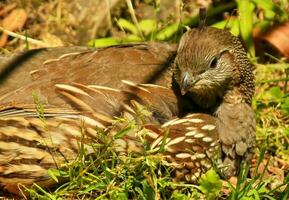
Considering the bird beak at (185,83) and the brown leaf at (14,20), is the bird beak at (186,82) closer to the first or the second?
the bird beak at (185,83)

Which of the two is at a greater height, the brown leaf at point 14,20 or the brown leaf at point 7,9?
the brown leaf at point 7,9

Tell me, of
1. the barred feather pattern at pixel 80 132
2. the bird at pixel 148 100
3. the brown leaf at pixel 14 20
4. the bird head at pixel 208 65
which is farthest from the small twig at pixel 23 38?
the bird head at pixel 208 65

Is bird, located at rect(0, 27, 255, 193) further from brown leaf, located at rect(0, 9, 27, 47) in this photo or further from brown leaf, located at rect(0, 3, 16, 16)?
brown leaf, located at rect(0, 3, 16, 16)

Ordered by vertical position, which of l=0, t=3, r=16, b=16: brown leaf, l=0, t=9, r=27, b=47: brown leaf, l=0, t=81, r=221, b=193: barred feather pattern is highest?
l=0, t=3, r=16, b=16: brown leaf

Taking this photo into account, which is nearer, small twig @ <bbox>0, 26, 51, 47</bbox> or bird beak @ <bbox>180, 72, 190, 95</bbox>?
bird beak @ <bbox>180, 72, 190, 95</bbox>

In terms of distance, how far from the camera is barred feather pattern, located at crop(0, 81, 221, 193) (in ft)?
16.8

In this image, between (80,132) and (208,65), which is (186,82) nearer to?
(208,65)

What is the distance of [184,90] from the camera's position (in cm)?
523

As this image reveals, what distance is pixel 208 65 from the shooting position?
5344 mm

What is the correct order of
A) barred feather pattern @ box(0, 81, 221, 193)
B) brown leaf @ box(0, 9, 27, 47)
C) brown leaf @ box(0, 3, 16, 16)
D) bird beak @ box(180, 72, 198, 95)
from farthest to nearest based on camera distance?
brown leaf @ box(0, 3, 16, 16)
brown leaf @ box(0, 9, 27, 47)
bird beak @ box(180, 72, 198, 95)
barred feather pattern @ box(0, 81, 221, 193)

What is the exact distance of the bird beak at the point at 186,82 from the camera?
523 centimetres

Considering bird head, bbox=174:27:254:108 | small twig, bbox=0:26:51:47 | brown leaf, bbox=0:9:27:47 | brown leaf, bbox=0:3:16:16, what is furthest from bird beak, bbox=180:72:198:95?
brown leaf, bbox=0:3:16:16

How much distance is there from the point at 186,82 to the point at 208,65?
0.72ft

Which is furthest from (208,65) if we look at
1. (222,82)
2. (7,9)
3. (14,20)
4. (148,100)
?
(7,9)
